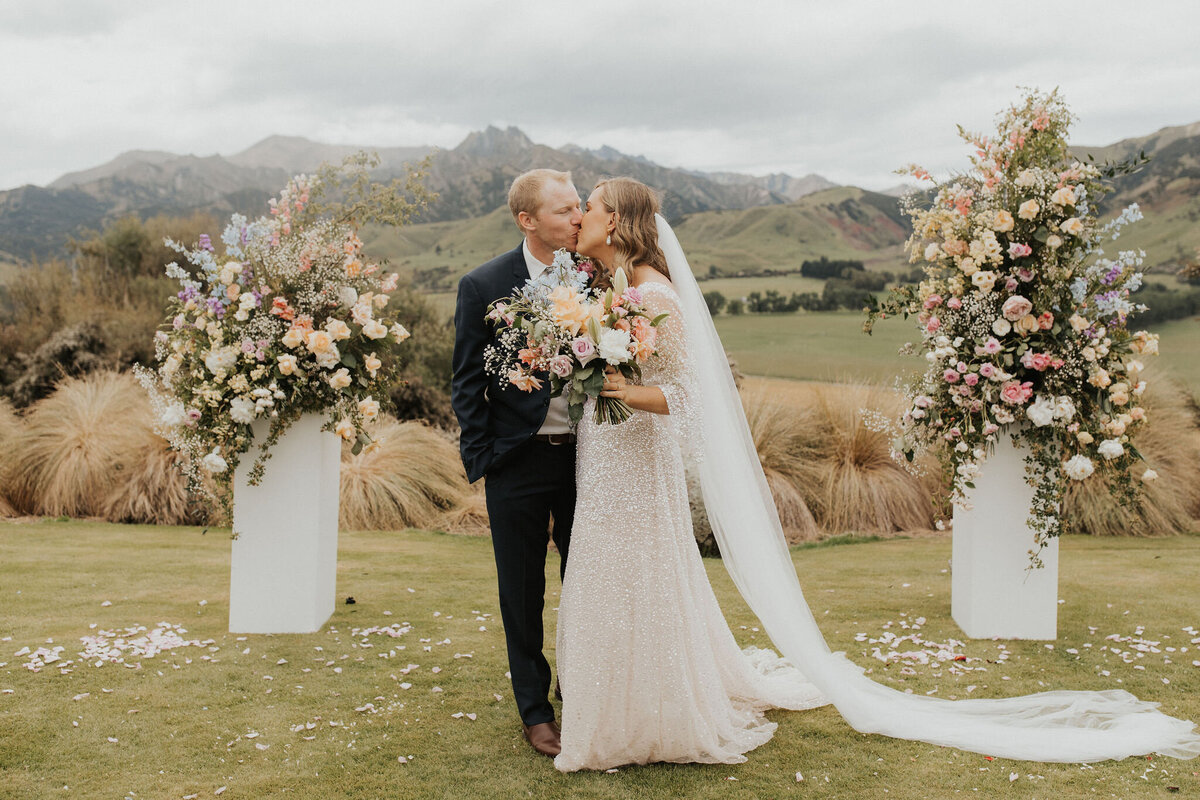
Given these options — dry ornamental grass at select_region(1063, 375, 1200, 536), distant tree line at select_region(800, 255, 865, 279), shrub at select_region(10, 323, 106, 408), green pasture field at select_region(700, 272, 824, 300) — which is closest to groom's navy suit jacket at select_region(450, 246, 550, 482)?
dry ornamental grass at select_region(1063, 375, 1200, 536)

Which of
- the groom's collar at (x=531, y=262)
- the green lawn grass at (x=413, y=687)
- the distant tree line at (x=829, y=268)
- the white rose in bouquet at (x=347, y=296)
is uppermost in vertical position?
the distant tree line at (x=829, y=268)

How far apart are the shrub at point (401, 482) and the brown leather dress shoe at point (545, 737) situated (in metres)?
5.06

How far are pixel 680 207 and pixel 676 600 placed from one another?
671 inches

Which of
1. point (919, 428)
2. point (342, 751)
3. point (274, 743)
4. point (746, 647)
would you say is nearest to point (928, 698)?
point (746, 647)

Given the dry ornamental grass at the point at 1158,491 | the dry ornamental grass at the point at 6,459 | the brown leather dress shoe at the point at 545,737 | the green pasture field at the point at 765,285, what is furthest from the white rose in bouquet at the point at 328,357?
the green pasture field at the point at 765,285

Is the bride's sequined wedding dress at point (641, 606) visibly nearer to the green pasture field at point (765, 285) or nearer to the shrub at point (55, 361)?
the shrub at point (55, 361)

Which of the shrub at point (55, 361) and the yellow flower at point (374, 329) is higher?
the yellow flower at point (374, 329)

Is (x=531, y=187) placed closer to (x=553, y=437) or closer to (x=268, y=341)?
(x=553, y=437)

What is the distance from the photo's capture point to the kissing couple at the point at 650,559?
3.29 m

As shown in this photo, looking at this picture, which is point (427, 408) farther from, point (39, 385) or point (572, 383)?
point (572, 383)

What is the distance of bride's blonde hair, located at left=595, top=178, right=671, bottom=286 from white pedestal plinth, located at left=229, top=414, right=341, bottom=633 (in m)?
2.39

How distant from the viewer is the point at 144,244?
54.5 feet

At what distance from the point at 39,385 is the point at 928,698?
39.7 ft

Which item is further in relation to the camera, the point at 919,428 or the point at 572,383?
the point at 919,428
